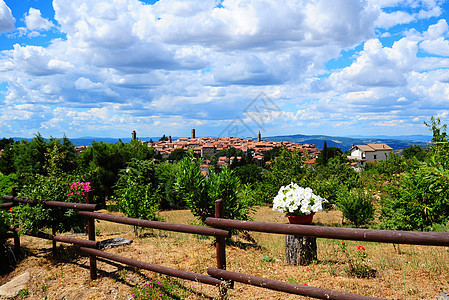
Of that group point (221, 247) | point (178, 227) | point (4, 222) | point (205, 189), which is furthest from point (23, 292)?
point (205, 189)

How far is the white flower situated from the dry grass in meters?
1.06

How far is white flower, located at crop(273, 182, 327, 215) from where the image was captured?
650 cm

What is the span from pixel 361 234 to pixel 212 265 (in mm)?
3488

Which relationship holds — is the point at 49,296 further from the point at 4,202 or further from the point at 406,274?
the point at 406,274

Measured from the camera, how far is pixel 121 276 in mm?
5656

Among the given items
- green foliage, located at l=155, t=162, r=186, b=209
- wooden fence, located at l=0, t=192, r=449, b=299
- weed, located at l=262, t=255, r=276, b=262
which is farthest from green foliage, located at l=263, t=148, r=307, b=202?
wooden fence, located at l=0, t=192, r=449, b=299

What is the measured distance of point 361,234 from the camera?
3385 mm

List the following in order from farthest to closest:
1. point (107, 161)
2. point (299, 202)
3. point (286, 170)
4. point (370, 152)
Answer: point (370, 152)
point (107, 161)
point (286, 170)
point (299, 202)

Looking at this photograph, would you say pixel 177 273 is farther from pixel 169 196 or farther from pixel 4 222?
pixel 169 196

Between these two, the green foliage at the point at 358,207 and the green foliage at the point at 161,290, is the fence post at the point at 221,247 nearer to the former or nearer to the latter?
the green foliage at the point at 161,290

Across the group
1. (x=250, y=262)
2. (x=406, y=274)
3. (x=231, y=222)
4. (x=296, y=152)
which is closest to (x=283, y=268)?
(x=250, y=262)

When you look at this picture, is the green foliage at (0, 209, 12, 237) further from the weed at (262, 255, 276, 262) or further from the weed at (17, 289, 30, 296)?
the weed at (262, 255, 276, 262)

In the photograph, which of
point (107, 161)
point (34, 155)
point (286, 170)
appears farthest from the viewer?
point (107, 161)

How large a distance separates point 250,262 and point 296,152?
1723 centimetres
